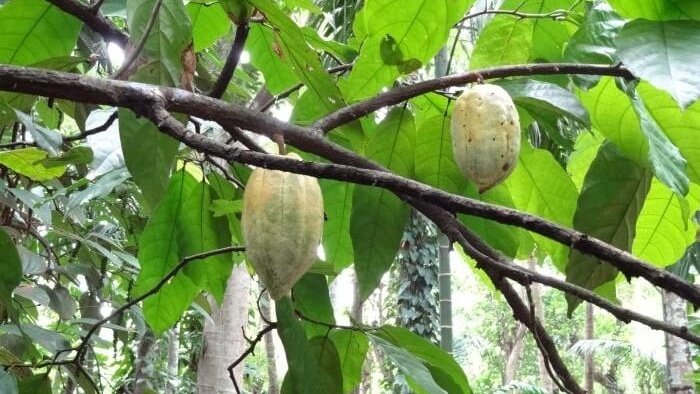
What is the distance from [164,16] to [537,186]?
1.41 ft

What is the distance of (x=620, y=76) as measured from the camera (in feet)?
1.97

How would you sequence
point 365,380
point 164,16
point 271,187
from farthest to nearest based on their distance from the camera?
point 365,380
point 164,16
point 271,187

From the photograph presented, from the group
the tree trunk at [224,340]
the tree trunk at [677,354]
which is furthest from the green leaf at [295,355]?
the tree trunk at [677,354]

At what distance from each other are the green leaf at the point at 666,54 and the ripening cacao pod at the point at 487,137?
13 centimetres

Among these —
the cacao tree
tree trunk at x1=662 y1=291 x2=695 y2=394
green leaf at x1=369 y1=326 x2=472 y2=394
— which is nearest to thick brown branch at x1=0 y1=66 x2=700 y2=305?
the cacao tree

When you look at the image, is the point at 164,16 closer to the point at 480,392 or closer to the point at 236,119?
the point at 236,119

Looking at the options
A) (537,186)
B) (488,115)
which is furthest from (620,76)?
(537,186)

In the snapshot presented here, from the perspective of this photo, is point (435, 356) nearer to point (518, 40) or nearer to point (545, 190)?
point (545, 190)

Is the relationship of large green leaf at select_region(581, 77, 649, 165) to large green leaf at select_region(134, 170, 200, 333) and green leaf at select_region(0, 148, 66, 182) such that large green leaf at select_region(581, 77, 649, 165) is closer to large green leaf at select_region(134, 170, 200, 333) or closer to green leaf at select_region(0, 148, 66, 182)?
large green leaf at select_region(134, 170, 200, 333)

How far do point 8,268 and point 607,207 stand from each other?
63 cm

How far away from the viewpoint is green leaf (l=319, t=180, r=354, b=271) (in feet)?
2.94

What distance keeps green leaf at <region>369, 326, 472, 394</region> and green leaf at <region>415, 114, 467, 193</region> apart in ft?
0.60

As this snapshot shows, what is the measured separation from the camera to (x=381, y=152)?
79 centimetres

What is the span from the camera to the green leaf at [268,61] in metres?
0.93
